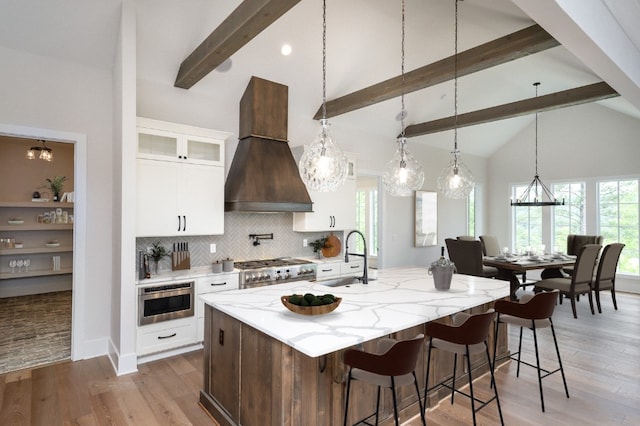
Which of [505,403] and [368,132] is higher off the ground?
[368,132]

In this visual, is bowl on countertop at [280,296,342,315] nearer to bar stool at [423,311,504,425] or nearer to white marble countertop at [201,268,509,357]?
white marble countertop at [201,268,509,357]

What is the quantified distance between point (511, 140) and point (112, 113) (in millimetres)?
8397

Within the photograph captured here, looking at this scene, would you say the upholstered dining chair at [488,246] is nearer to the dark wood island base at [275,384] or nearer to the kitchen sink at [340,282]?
the kitchen sink at [340,282]

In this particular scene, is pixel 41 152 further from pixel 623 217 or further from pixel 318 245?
pixel 623 217

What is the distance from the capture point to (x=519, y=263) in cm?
557

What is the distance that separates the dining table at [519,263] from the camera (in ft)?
18.1

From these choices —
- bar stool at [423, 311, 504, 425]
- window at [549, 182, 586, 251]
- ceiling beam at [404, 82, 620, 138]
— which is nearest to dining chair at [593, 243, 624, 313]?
window at [549, 182, 586, 251]

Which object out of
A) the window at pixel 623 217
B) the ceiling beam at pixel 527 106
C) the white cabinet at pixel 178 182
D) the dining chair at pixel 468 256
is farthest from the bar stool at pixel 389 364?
the window at pixel 623 217

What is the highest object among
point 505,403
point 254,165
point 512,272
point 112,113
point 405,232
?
point 112,113

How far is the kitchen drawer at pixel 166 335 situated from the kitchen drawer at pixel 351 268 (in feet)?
7.41

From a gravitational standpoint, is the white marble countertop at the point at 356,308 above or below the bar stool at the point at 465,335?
above

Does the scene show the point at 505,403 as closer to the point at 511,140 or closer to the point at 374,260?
the point at 374,260

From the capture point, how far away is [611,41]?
2768 mm

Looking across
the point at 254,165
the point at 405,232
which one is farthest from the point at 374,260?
the point at 254,165
